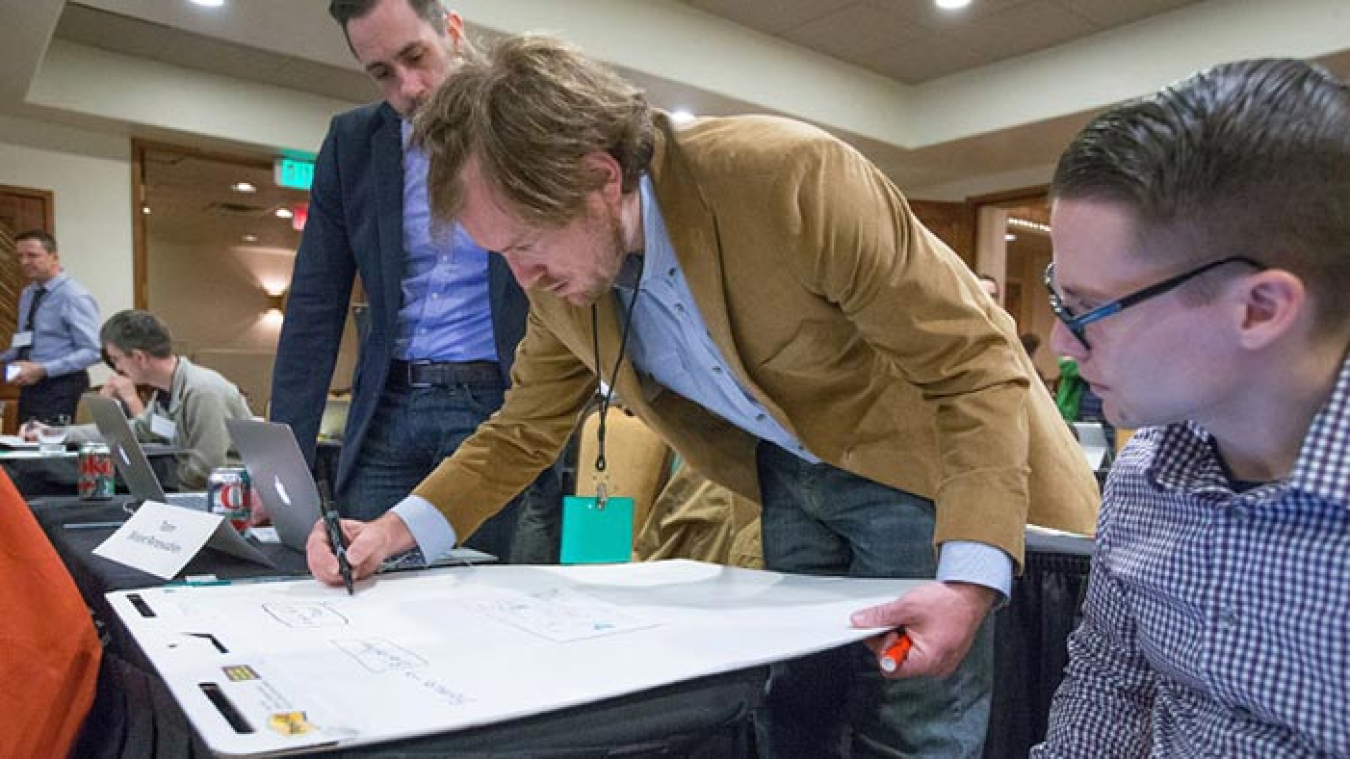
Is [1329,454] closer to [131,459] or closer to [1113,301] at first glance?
[1113,301]

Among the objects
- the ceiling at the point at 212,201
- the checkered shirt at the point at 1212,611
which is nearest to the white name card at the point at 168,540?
the checkered shirt at the point at 1212,611

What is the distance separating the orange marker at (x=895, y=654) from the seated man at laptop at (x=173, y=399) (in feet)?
8.23

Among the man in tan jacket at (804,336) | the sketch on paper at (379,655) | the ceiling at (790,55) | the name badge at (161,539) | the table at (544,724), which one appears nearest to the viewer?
the table at (544,724)

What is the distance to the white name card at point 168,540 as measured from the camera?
3.37 feet

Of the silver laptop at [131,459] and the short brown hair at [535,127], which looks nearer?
the short brown hair at [535,127]

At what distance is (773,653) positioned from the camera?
0.64m

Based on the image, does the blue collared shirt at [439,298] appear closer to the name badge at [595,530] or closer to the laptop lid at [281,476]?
the laptop lid at [281,476]

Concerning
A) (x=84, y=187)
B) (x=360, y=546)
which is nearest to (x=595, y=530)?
(x=360, y=546)

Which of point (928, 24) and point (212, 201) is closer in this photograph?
point (928, 24)

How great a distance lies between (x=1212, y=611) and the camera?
2.09 ft

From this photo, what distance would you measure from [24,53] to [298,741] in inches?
199

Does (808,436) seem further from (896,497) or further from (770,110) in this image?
(770,110)

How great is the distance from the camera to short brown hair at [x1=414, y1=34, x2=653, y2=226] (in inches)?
32.4

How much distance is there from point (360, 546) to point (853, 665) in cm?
51
